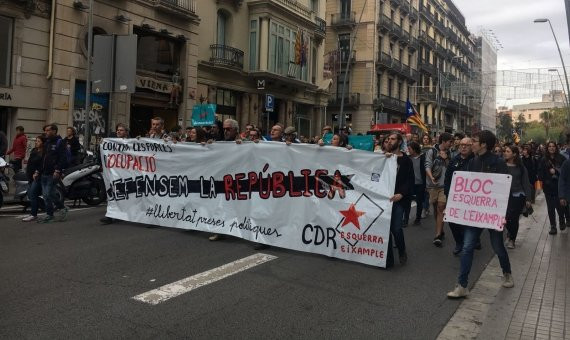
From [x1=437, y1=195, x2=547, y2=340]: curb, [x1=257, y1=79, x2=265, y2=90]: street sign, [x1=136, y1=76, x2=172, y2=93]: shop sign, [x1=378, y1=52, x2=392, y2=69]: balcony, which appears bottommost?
[x1=437, y1=195, x2=547, y2=340]: curb

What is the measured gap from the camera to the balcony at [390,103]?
4744 cm

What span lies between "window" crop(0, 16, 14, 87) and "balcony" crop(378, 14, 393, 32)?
35.9m

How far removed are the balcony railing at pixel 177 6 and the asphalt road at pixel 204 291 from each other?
52.7ft

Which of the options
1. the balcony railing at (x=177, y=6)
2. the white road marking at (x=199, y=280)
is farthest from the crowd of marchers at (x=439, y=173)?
the balcony railing at (x=177, y=6)

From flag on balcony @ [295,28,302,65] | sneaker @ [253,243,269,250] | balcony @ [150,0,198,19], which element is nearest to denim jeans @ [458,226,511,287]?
sneaker @ [253,243,269,250]

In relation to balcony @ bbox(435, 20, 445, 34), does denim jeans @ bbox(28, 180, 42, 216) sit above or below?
below

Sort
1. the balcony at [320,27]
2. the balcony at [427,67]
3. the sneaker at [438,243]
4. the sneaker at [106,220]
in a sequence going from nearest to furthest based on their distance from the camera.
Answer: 1. the sneaker at [438,243]
2. the sneaker at [106,220]
3. the balcony at [320,27]
4. the balcony at [427,67]

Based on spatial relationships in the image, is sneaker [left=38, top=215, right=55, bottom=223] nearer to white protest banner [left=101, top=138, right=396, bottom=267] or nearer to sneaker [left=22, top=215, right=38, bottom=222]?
sneaker [left=22, top=215, right=38, bottom=222]

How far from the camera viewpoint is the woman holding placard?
8.02 metres

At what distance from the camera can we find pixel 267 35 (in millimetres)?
28109

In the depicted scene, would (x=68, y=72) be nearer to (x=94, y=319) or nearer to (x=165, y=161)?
(x=165, y=161)

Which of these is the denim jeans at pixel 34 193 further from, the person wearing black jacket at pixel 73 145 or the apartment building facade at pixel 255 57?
the apartment building facade at pixel 255 57

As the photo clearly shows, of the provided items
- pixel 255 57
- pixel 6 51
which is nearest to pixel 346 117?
pixel 255 57

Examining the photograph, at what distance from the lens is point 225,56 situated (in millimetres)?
26672
